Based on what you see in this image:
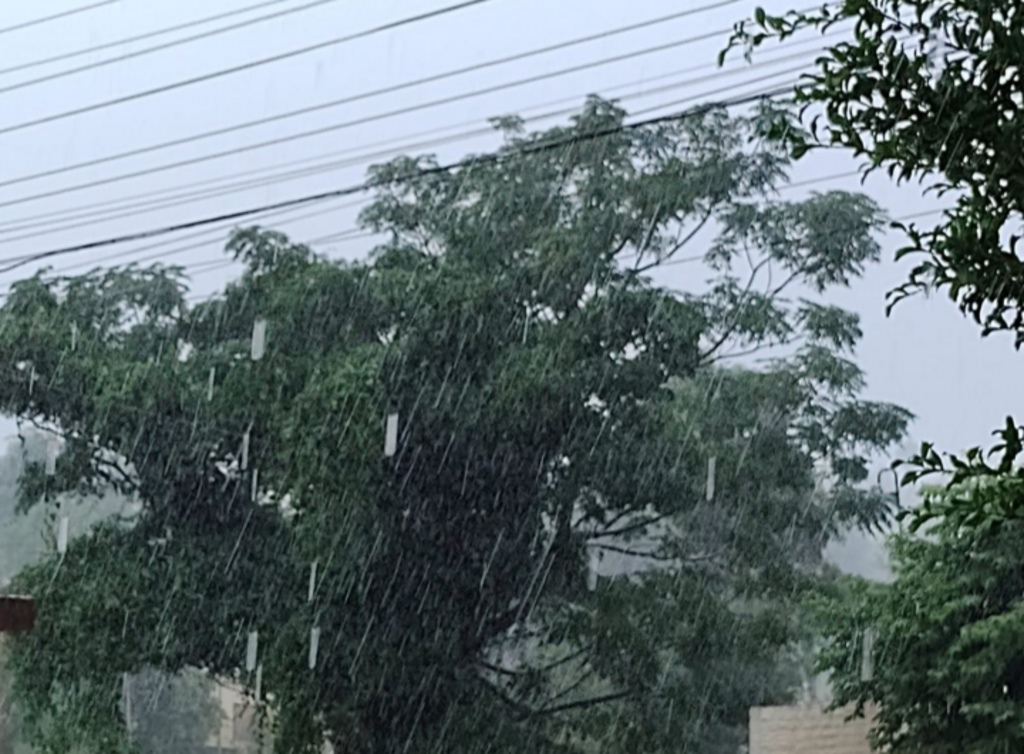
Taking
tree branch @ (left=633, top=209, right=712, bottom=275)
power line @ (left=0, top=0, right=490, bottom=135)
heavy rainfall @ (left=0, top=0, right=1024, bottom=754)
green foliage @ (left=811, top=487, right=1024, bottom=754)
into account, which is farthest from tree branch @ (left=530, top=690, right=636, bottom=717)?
power line @ (left=0, top=0, right=490, bottom=135)

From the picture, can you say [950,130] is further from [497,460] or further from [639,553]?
[639,553]

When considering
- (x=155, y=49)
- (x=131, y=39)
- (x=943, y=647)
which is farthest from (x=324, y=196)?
(x=943, y=647)

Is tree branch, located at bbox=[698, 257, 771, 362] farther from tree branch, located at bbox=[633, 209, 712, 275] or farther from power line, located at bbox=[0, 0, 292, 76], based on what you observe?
power line, located at bbox=[0, 0, 292, 76]

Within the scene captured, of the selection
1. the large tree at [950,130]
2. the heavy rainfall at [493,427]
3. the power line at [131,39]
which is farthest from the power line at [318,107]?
the large tree at [950,130]

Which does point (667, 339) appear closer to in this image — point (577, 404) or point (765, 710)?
point (577, 404)

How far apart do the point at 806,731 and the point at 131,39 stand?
4124mm

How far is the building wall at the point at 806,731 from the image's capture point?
441 cm

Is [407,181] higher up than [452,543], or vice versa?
[407,181]

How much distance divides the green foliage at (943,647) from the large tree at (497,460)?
909mm

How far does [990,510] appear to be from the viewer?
3.18ft

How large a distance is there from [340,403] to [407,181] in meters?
1.14

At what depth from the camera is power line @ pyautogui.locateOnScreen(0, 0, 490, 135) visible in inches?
172

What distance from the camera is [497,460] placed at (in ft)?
17.1

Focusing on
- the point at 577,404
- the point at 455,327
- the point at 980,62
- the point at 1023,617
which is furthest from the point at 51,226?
the point at 980,62
